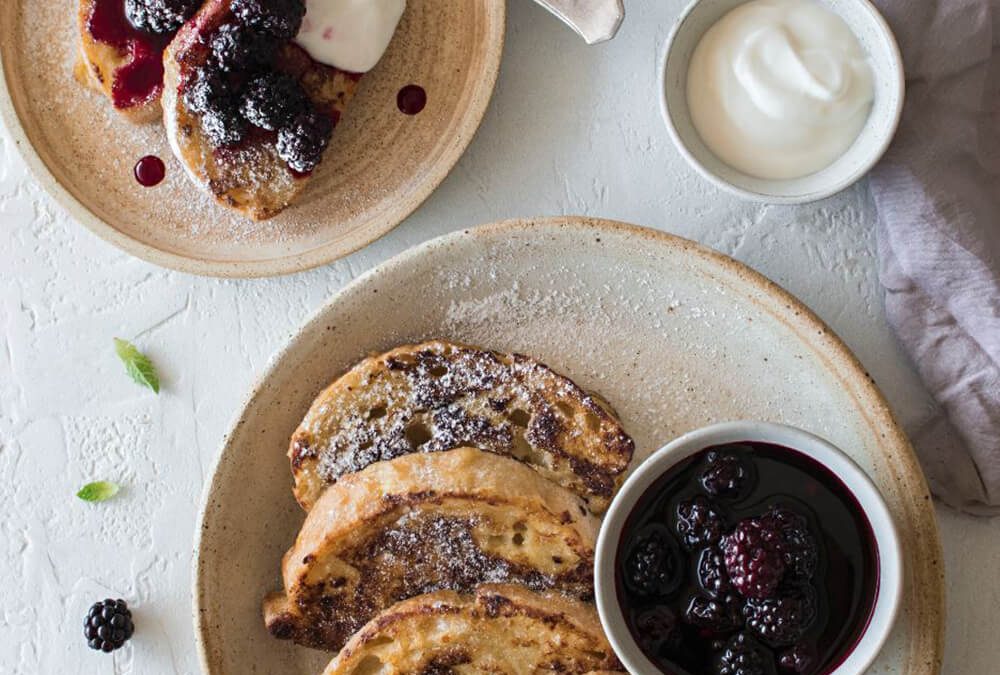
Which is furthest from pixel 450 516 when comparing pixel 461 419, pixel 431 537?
pixel 461 419

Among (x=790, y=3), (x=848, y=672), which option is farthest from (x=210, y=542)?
(x=790, y=3)

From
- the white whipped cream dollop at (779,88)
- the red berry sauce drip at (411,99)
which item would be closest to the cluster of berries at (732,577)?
the white whipped cream dollop at (779,88)

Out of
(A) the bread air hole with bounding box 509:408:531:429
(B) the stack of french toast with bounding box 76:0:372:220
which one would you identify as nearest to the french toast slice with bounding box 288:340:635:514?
(A) the bread air hole with bounding box 509:408:531:429

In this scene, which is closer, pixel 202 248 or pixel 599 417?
pixel 599 417

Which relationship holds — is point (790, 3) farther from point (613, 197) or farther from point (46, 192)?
point (46, 192)

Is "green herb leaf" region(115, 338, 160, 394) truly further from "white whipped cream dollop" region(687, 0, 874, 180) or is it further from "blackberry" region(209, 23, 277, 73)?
"white whipped cream dollop" region(687, 0, 874, 180)
